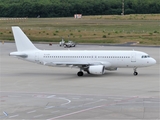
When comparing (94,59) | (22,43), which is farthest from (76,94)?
(22,43)

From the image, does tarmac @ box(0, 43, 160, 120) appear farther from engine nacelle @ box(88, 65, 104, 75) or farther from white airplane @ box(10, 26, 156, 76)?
white airplane @ box(10, 26, 156, 76)

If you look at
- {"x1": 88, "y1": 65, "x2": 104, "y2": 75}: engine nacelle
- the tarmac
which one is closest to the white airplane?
{"x1": 88, "y1": 65, "x2": 104, "y2": 75}: engine nacelle

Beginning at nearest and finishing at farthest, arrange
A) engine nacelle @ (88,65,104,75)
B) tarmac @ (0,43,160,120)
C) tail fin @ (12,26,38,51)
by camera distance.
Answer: tarmac @ (0,43,160,120) → engine nacelle @ (88,65,104,75) → tail fin @ (12,26,38,51)

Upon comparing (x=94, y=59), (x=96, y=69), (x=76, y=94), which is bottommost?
(x=76, y=94)

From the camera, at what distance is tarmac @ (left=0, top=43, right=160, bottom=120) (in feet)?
128

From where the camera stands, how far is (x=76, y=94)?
48656 millimetres

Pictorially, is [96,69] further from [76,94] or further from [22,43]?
[76,94]

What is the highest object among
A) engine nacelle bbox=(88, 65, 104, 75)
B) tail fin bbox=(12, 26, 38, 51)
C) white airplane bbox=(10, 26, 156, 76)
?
tail fin bbox=(12, 26, 38, 51)

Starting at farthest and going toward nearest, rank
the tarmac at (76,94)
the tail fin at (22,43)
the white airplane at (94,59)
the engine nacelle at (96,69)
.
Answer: the tail fin at (22,43) → the white airplane at (94,59) → the engine nacelle at (96,69) → the tarmac at (76,94)

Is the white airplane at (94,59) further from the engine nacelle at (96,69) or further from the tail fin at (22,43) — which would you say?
the tail fin at (22,43)

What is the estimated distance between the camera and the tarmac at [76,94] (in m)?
39.1

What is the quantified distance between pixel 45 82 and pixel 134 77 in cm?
1177

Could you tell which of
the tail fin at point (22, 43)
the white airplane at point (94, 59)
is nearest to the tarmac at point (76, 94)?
the white airplane at point (94, 59)

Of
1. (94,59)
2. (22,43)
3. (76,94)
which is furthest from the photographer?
(22,43)
